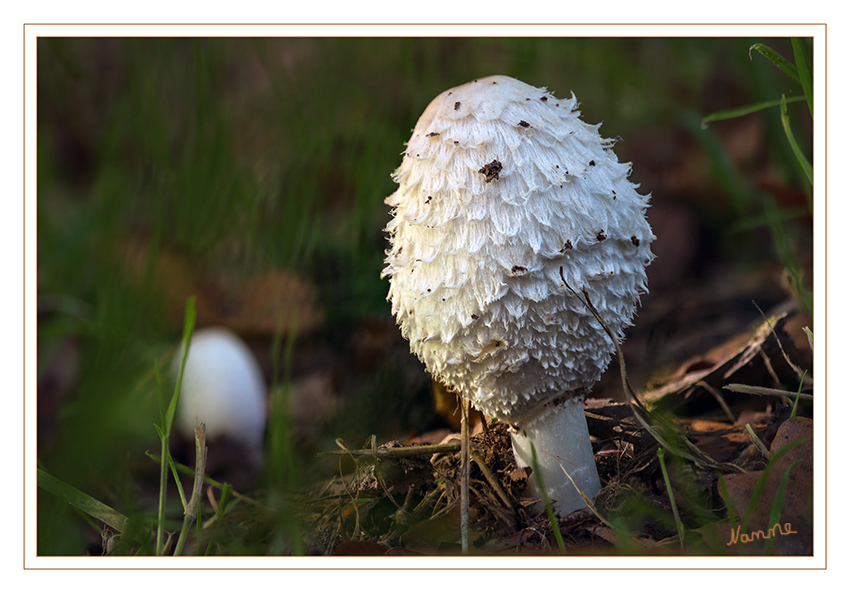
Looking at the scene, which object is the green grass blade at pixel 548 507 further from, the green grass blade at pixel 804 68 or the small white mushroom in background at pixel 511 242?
the green grass blade at pixel 804 68

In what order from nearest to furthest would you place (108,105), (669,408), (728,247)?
(669,408) → (108,105) → (728,247)

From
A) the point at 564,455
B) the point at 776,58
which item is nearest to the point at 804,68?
the point at 776,58

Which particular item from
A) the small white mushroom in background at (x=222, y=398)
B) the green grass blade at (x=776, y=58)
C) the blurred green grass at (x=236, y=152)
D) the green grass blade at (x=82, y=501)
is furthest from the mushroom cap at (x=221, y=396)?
the green grass blade at (x=776, y=58)

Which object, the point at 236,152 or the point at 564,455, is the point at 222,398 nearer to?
the point at 236,152

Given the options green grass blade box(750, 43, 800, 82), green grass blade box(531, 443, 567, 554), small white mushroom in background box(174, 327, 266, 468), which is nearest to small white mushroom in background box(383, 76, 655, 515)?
green grass blade box(531, 443, 567, 554)
